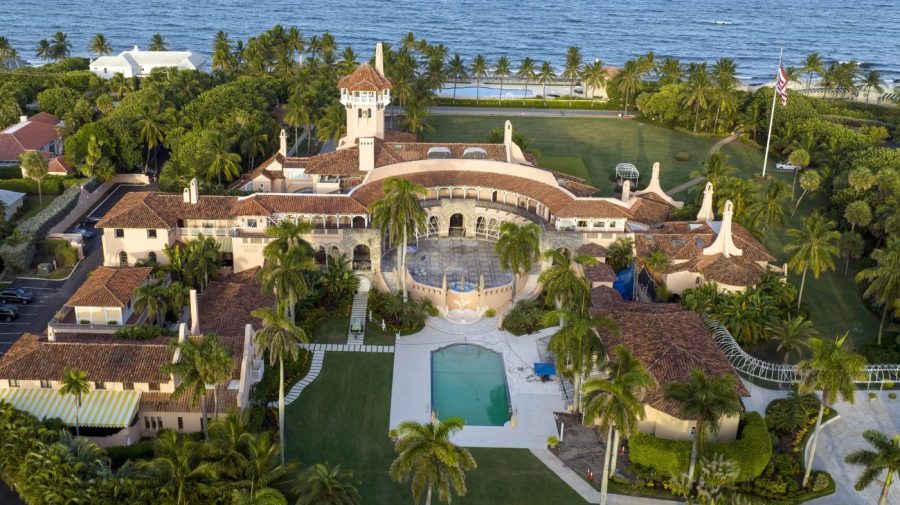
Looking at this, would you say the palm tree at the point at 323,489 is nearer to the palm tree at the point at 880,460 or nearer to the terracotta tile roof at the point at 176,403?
the terracotta tile roof at the point at 176,403

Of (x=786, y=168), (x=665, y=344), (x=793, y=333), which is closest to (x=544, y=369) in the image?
(x=665, y=344)

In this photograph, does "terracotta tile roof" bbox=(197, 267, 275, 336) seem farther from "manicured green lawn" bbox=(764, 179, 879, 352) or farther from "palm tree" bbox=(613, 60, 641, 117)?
"palm tree" bbox=(613, 60, 641, 117)

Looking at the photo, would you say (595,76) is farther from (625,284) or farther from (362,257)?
(362,257)

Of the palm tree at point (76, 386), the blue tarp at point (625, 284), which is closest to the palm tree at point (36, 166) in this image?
the palm tree at point (76, 386)

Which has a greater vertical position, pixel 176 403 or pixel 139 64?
pixel 139 64

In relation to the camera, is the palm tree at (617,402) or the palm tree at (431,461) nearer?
the palm tree at (431,461)
